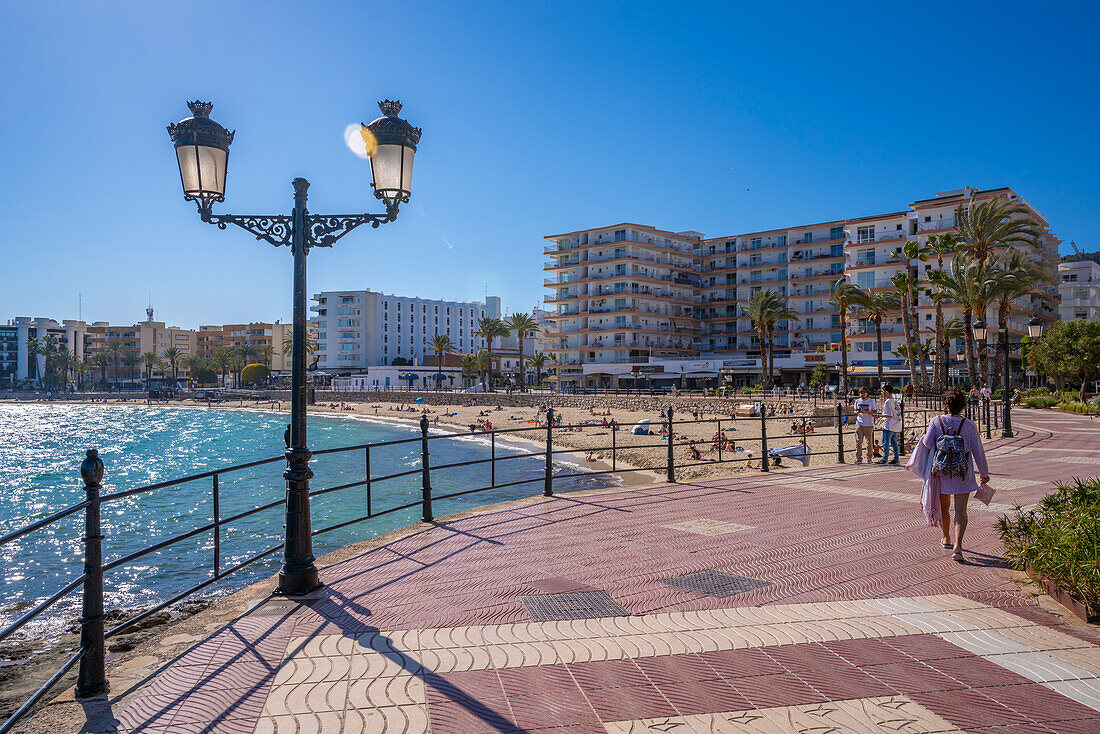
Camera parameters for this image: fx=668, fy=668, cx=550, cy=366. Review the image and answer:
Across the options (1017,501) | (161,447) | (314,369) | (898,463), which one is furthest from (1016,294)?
(314,369)

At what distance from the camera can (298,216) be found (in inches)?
234

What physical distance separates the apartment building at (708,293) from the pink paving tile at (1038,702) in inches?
2495

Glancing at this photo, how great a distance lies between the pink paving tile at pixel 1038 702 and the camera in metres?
3.46

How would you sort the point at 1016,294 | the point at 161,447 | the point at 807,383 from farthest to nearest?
the point at 807,383
the point at 161,447
the point at 1016,294

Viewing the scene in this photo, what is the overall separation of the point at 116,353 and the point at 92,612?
163m

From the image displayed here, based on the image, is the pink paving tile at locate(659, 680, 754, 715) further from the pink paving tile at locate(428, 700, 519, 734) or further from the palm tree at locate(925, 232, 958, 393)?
the palm tree at locate(925, 232, 958, 393)

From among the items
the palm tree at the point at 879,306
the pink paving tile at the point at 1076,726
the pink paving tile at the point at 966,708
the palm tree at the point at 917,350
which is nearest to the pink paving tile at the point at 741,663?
the pink paving tile at the point at 966,708

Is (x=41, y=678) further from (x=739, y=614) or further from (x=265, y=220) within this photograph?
(x=739, y=614)

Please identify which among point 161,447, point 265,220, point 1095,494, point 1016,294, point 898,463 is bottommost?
point 161,447

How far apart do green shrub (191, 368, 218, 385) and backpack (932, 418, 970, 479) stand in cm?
14439

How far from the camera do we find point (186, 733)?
→ 134 inches

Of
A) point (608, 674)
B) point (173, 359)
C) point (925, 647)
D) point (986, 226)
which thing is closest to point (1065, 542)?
point (925, 647)

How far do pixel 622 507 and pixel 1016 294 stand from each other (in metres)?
43.9

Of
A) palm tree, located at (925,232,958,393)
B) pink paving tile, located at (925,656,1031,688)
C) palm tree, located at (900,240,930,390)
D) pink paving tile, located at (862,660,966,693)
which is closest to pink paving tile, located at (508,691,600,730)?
pink paving tile, located at (862,660,966,693)
